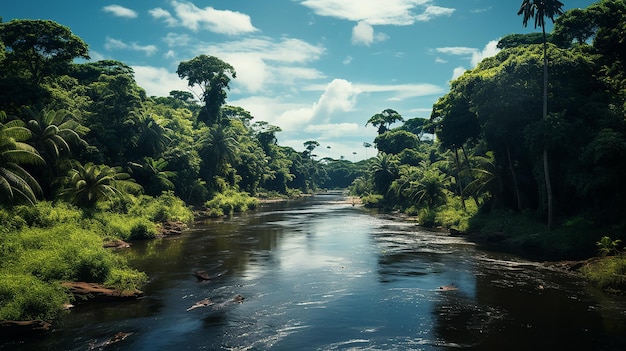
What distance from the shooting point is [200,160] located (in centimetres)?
6072

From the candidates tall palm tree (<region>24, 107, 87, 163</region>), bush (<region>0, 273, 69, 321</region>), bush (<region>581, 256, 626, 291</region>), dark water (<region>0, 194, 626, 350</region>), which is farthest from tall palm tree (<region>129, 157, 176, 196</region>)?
bush (<region>581, 256, 626, 291</region>)

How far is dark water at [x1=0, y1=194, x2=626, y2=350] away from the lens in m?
13.0

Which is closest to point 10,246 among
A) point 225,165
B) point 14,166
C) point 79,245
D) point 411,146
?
point 79,245

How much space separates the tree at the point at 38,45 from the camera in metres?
43.9

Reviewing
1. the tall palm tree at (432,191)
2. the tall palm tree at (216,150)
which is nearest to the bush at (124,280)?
the tall palm tree at (432,191)

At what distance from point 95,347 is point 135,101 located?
42.3 m

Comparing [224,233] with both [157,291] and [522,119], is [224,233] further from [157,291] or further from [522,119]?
[522,119]

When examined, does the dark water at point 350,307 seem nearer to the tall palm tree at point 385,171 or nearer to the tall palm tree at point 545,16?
the tall palm tree at point 545,16

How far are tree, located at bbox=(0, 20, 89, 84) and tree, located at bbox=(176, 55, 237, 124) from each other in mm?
33215

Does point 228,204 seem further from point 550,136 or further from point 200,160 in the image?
point 550,136

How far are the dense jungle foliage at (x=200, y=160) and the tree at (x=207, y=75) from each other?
21.8 metres

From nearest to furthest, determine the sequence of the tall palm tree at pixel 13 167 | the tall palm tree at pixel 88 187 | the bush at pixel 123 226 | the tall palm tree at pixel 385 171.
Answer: the tall palm tree at pixel 13 167
the bush at pixel 123 226
the tall palm tree at pixel 88 187
the tall palm tree at pixel 385 171

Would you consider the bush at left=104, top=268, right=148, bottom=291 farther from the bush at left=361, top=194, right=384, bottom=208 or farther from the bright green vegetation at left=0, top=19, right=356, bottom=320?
the bush at left=361, top=194, right=384, bottom=208

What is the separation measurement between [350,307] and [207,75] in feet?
249
